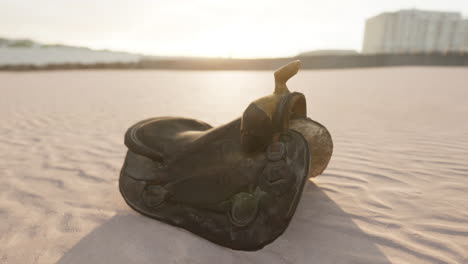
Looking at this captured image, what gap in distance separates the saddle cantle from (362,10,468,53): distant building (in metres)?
55.8

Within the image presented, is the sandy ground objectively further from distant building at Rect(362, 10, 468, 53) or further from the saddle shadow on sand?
distant building at Rect(362, 10, 468, 53)

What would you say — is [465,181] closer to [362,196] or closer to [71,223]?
[362,196]

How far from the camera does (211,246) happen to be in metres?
1.70

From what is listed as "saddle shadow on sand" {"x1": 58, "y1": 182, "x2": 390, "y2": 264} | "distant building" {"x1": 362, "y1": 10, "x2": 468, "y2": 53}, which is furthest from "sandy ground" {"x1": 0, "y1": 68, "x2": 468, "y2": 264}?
"distant building" {"x1": 362, "y1": 10, "x2": 468, "y2": 53}

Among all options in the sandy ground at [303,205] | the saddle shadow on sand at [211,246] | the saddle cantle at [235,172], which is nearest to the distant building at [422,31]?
the sandy ground at [303,205]

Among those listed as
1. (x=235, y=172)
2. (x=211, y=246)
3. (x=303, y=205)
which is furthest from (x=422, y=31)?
(x=211, y=246)

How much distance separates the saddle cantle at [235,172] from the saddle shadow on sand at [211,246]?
0.11 m

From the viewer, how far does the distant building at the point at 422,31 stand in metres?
47.9

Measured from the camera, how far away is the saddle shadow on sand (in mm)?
1618

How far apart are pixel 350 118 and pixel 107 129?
15.4 ft

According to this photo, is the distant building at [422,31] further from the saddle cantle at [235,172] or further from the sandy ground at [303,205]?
the saddle cantle at [235,172]

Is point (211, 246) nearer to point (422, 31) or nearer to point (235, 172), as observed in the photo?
point (235, 172)

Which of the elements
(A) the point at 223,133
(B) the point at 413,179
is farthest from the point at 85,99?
(B) the point at 413,179

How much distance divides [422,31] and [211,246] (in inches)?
2398
